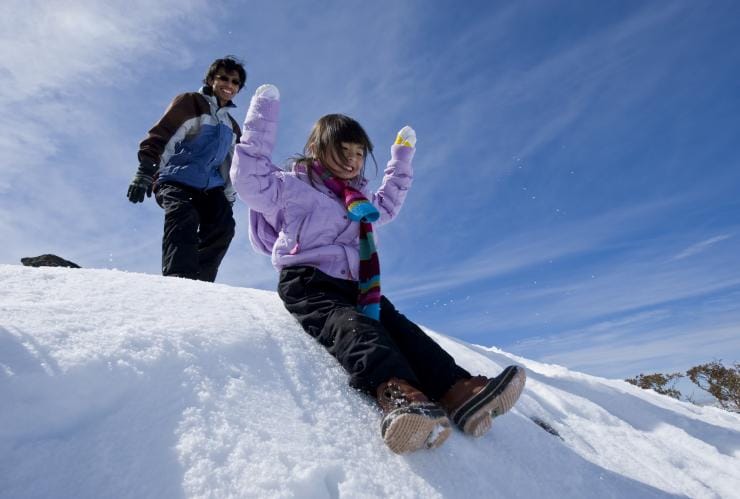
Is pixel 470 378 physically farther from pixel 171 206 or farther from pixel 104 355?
pixel 171 206

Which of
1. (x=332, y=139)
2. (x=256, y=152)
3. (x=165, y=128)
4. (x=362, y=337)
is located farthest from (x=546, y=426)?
(x=165, y=128)

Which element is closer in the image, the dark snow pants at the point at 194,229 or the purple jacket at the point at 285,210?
the purple jacket at the point at 285,210

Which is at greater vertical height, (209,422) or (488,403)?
(488,403)

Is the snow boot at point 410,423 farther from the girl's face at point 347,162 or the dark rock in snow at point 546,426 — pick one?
the girl's face at point 347,162

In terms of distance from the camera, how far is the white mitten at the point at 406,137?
3.24 meters

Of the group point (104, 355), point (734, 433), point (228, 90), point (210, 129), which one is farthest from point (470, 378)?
point (228, 90)

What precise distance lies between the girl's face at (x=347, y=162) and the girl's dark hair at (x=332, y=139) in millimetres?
12

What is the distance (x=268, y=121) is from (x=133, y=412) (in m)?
1.54

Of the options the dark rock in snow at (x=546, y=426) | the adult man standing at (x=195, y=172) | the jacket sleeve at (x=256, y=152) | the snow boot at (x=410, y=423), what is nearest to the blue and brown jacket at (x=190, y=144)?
the adult man standing at (x=195, y=172)

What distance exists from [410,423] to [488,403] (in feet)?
1.56

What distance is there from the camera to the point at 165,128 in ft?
12.4

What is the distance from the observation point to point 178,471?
1.10m

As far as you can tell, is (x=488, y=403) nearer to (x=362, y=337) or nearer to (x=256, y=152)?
(x=362, y=337)

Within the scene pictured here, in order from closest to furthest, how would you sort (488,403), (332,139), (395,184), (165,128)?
(488,403), (332,139), (395,184), (165,128)
